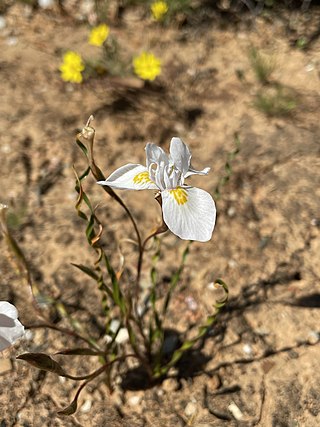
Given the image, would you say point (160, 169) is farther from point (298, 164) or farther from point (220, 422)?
point (298, 164)

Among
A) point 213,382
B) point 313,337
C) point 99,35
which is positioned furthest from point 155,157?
point 99,35

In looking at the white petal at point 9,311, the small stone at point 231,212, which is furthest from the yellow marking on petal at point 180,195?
the small stone at point 231,212

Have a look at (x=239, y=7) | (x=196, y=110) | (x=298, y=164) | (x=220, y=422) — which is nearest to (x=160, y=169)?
(x=220, y=422)

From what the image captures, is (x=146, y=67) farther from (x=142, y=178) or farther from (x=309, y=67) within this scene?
(x=142, y=178)

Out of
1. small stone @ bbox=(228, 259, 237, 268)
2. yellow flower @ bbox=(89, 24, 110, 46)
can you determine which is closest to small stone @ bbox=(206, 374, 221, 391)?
small stone @ bbox=(228, 259, 237, 268)

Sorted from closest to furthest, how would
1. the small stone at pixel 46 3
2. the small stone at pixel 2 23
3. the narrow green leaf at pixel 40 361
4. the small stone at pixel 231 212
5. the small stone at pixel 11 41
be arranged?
1. the narrow green leaf at pixel 40 361
2. the small stone at pixel 231 212
3. the small stone at pixel 11 41
4. the small stone at pixel 2 23
5. the small stone at pixel 46 3

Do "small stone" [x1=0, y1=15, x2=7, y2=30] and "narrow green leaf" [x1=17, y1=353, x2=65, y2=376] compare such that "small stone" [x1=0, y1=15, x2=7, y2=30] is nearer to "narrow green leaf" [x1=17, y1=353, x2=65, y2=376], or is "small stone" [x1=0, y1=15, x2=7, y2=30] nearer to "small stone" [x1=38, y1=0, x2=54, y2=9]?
"small stone" [x1=38, y1=0, x2=54, y2=9]

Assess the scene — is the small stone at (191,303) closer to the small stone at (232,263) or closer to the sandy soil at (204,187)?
the sandy soil at (204,187)
